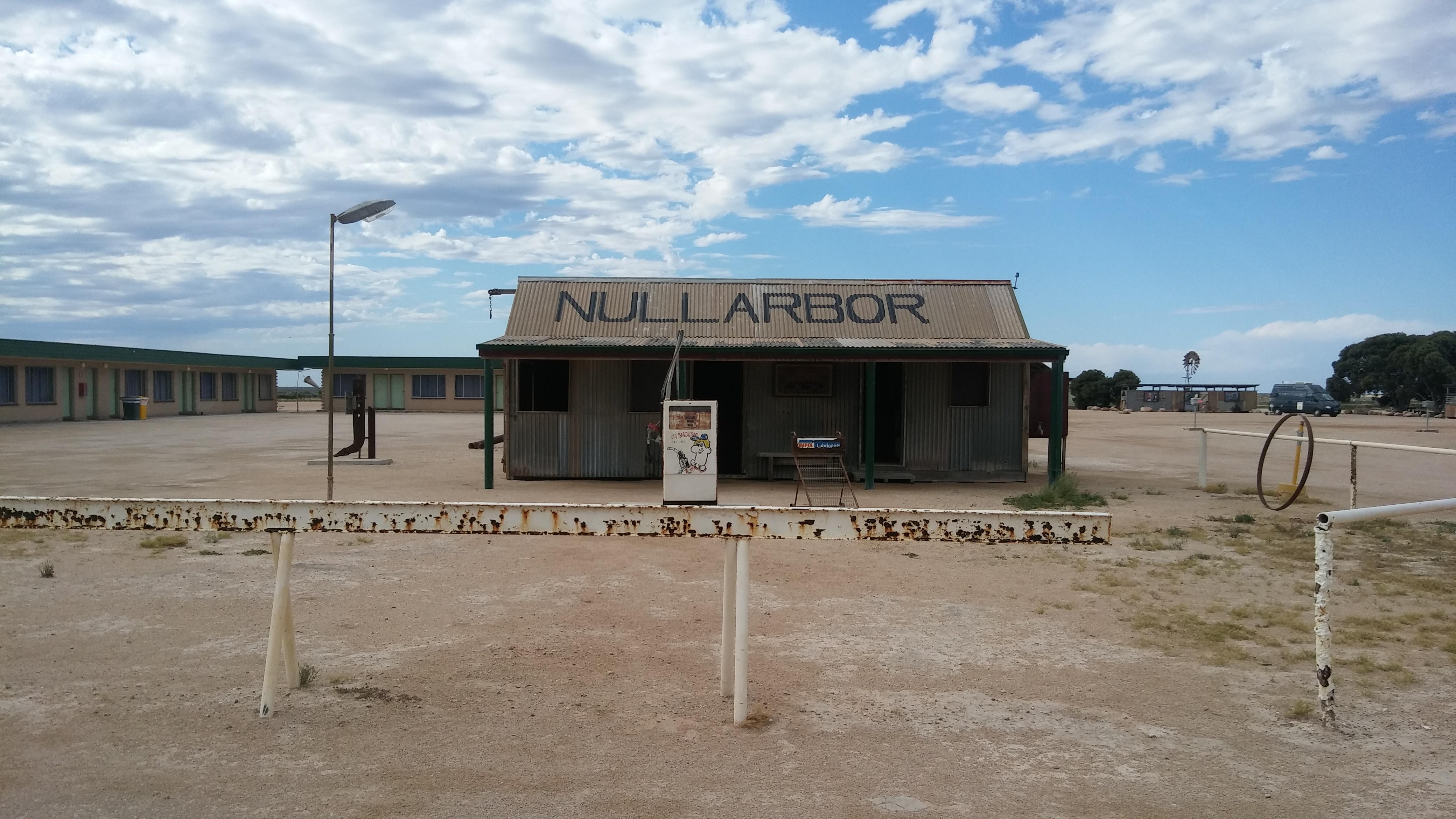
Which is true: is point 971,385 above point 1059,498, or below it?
above

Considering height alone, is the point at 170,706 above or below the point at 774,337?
below

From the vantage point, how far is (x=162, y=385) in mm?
44406

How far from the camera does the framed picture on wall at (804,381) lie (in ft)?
58.3

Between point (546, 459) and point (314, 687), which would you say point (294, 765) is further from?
point (546, 459)

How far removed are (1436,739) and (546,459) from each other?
14385 millimetres

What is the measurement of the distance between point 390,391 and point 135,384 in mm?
14325

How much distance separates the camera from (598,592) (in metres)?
8.11

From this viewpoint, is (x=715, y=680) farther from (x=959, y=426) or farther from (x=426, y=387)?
(x=426, y=387)

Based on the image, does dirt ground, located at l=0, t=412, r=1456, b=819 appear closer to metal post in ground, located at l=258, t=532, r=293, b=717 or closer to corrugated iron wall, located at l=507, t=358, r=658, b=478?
metal post in ground, located at l=258, t=532, r=293, b=717

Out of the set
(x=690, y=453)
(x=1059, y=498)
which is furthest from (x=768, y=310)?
(x=1059, y=498)

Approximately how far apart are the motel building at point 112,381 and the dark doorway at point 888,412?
3028 centimetres

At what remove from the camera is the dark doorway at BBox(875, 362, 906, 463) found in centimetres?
1800

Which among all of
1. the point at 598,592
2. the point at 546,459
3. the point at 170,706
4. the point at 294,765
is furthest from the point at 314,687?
the point at 546,459

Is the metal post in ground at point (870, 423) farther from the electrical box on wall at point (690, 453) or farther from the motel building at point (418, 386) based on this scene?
the motel building at point (418, 386)
